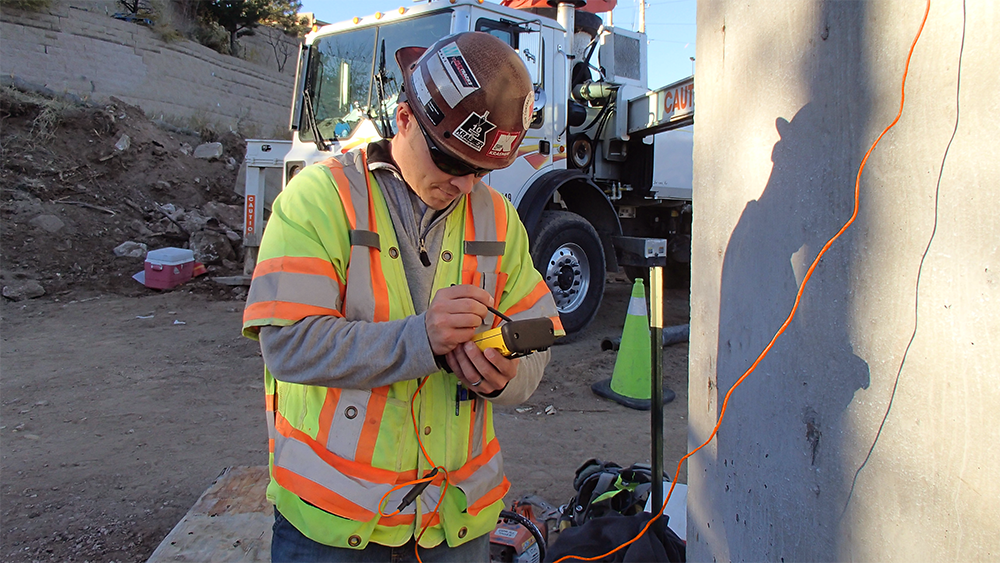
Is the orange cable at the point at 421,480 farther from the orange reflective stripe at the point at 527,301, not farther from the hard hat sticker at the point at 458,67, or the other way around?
the hard hat sticker at the point at 458,67

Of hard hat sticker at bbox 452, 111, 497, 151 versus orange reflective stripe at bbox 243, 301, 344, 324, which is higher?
hard hat sticker at bbox 452, 111, 497, 151

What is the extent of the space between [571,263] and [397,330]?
5.47m

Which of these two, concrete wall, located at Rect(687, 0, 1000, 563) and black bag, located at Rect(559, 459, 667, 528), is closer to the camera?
concrete wall, located at Rect(687, 0, 1000, 563)

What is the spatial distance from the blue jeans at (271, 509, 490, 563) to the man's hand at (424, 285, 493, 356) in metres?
0.45

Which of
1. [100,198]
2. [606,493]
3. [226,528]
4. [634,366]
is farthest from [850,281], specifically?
[100,198]

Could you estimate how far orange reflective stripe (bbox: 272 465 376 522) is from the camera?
49.1 inches

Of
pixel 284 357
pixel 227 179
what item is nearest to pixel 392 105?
pixel 284 357

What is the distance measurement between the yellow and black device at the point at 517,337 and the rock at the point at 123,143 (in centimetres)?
1349

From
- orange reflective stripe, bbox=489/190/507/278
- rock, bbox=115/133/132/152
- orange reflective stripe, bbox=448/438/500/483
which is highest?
rock, bbox=115/133/132/152

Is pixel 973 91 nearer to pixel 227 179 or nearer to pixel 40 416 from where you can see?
pixel 40 416

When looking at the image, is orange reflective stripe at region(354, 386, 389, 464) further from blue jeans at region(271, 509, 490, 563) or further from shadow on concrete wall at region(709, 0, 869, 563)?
shadow on concrete wall at region(709, 0, 869, 563)

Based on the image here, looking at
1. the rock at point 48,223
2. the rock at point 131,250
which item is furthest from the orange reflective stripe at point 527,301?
the rock at point 48,223

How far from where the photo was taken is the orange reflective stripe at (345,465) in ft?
4.13

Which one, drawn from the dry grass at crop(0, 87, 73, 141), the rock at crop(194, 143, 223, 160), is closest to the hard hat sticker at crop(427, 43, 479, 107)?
the dry grass at crop(0, 87, 73, 141)
